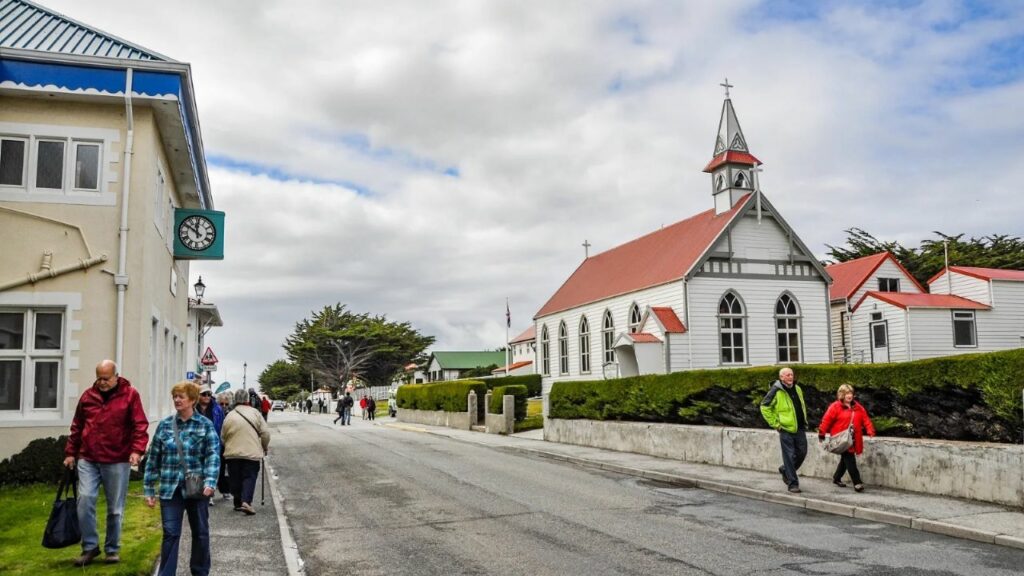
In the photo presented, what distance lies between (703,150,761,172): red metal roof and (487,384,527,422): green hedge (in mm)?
12523

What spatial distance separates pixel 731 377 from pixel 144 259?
11.9 meters

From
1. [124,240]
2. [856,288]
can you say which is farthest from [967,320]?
[124,240]

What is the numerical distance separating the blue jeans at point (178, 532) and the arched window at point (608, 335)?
29.2 meters

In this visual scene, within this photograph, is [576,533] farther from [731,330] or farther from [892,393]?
[731,330]

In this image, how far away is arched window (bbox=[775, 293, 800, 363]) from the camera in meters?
31.6

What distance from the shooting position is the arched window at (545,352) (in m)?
43.4

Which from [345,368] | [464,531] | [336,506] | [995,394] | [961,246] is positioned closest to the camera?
[464,531]

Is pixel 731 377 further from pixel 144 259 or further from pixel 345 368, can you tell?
pixel 345 368

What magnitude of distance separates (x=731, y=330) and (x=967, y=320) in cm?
1073

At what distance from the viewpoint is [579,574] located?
7.54 metres

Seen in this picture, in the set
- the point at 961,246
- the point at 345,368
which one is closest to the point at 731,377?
the point at 961,246

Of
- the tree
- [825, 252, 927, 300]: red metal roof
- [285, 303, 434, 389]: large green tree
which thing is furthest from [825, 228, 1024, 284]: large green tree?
the tree

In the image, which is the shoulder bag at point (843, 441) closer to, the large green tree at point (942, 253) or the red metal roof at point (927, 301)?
the red metal roof at point (927, 301)

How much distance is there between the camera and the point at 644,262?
3581 centimetres
